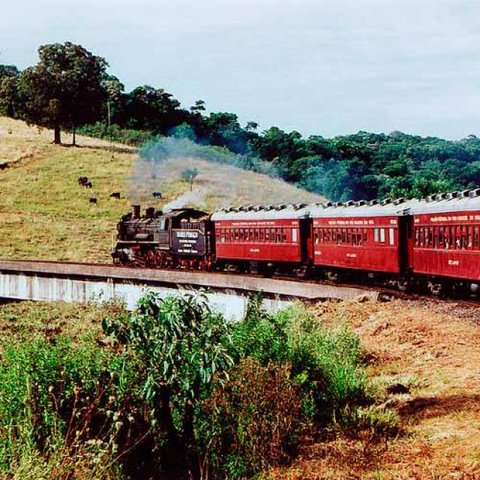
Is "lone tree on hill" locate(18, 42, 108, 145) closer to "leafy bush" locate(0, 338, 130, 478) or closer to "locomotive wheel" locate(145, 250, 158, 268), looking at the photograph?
"locomotive wheel" locate(145, 250, 158, 268)

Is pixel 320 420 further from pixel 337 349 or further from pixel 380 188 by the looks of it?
pixel 380 188

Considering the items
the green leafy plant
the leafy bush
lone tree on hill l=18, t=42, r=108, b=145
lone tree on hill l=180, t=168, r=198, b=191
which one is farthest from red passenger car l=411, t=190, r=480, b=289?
lone tree on hill l=18, t=42, r=108, b=145

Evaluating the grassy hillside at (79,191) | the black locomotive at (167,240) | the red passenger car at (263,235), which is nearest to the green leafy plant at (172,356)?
the red passenger car at (263,235)

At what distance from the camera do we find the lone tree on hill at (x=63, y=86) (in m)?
91.3

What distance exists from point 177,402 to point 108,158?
8281 cm

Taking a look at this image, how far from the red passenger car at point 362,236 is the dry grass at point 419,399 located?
4.92 meters

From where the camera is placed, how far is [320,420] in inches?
523

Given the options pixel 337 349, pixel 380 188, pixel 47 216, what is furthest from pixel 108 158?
pixel 337 349

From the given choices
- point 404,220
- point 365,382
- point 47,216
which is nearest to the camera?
point 365,382

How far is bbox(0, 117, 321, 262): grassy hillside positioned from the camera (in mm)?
61906

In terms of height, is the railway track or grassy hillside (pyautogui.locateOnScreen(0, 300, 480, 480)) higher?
the railway track

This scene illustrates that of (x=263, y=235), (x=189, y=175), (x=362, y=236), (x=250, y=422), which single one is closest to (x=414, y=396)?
(x=250, y=422)

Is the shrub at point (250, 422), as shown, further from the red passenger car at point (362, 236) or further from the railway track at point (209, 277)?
the red passenger car at point (362, 236)

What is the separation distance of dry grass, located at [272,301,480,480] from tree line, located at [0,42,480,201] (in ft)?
235
